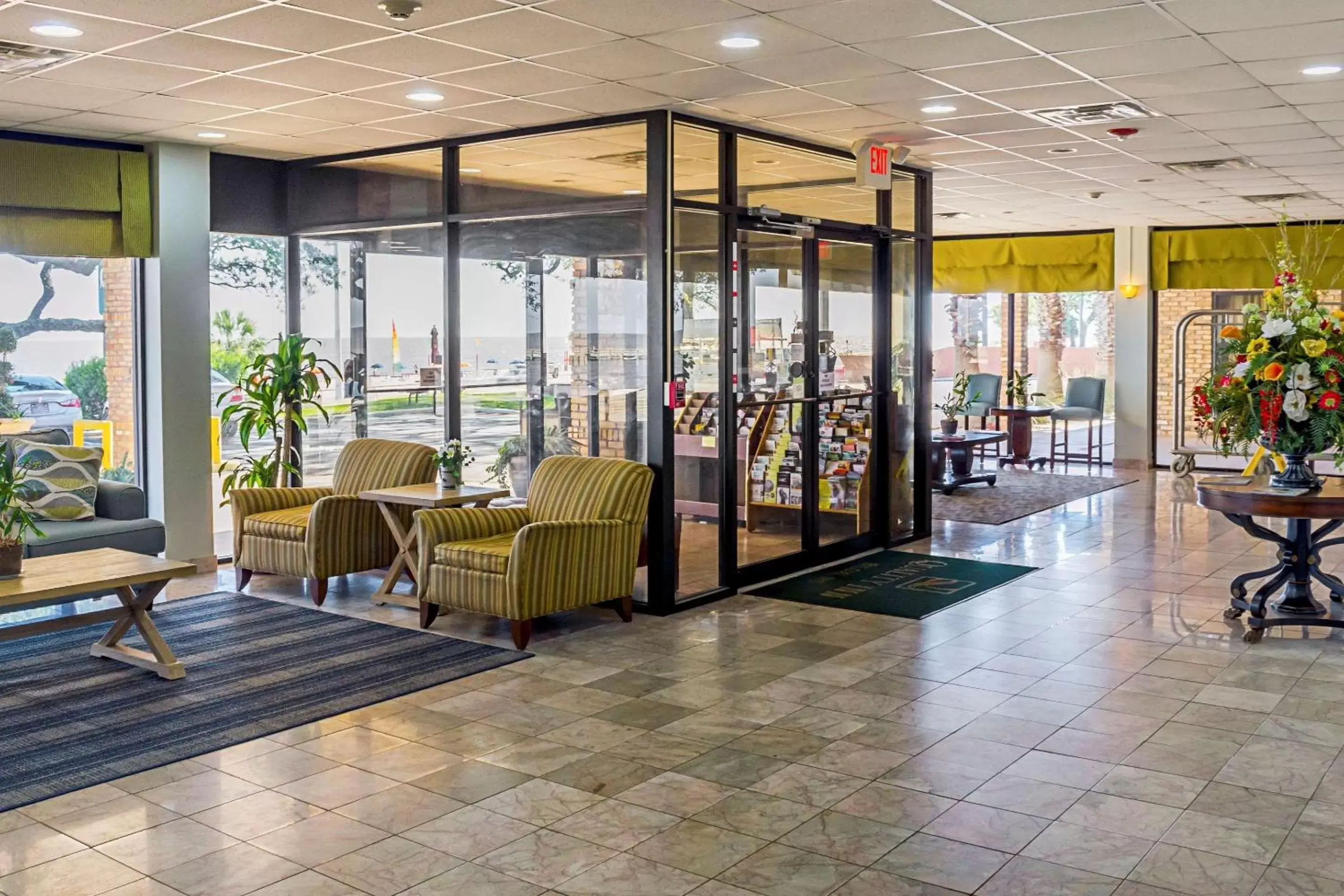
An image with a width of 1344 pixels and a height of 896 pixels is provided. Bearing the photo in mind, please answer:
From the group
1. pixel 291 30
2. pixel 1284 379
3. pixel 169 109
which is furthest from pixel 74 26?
pixel 1284 379

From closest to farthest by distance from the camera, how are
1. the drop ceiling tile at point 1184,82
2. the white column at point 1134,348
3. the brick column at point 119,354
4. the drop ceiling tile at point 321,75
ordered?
the drop ceiling tile at point 321,75 → the drop ceiling tile at point 1184,82 → the brick column at point 119,354 → the white column at point 1134,348

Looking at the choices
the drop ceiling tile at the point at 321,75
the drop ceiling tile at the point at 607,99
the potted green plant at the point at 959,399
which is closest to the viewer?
the drop ceiling tile at the point at 321,75

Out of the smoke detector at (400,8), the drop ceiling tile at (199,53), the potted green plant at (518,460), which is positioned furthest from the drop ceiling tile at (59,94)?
the potted green plant at (518,460)

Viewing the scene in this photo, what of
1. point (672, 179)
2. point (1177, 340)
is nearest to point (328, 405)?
point (672, 179)

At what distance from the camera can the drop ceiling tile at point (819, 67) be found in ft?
17.9

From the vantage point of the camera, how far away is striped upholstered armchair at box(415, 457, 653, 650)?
19.9 ft

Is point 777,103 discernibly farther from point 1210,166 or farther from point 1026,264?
point 1026,264

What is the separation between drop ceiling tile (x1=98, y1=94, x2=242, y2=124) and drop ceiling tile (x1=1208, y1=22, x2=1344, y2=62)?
488 centimetres

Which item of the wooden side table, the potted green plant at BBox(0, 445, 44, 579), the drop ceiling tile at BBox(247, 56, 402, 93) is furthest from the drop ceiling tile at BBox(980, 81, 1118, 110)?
the potted green plant at BBox(0, 445, 44, 579)

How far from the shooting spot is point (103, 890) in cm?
341

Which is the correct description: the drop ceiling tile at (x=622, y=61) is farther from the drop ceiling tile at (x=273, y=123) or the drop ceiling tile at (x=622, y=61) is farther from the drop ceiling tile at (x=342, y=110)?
the drop ceiling tile at (x=273, y=123)

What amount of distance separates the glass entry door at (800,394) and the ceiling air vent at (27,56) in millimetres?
3566

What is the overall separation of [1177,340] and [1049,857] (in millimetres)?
11264

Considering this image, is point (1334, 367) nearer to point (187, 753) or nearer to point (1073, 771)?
point (1073, 771)
